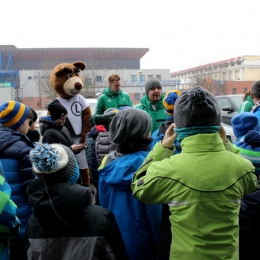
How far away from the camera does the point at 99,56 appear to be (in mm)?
56219

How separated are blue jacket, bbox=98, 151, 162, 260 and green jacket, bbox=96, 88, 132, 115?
11.4 feet

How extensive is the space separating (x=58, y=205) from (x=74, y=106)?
3.43 m

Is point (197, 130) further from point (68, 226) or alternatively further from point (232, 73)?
point (232, 73)

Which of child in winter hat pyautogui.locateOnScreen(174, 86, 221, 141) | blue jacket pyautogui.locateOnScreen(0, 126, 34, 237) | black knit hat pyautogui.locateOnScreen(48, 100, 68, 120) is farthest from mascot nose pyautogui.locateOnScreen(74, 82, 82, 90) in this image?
child in winter hat pyautogui.locateOnScreen(174, 86, 221, 141)

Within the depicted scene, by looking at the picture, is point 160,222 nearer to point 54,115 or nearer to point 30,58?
point 54,115

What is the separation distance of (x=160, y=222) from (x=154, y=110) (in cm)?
302

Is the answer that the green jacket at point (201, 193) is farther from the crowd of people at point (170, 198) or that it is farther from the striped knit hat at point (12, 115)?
the striped knit hat at point (12, 115)

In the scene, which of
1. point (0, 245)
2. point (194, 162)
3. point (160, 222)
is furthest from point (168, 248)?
point (0, 245)

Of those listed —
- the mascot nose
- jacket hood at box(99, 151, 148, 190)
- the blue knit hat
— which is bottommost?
jacket hood at box(99, 151, 148, 190)

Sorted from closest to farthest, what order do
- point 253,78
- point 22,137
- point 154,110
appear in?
point 22,137 → point 154,110 → point 253,78

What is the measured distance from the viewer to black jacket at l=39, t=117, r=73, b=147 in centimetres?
386

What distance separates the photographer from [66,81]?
16.5 ft

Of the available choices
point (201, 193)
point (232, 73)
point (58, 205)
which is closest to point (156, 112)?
point (201, 193)

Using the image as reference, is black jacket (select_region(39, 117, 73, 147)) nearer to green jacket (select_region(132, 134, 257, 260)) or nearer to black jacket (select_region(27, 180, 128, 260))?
A: black jacket (select_region(27, 180, 128, 260))
